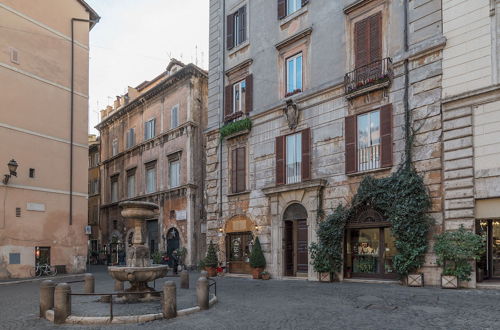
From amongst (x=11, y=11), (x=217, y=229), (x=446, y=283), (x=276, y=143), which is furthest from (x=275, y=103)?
(x=11, y=11)

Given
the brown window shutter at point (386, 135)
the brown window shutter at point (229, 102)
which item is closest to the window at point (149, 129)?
the brown window shutter at point (229, 102)

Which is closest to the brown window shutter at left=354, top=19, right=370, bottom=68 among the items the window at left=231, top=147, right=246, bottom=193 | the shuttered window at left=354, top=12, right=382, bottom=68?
the shuttered window at left=354, top=12, right=382, bottom=68

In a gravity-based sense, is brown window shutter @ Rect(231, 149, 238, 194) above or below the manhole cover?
above

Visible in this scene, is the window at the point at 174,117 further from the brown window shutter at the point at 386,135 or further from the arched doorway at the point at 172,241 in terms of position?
the brown window shutter at the point at 386,135

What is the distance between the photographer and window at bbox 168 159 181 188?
29.4 m

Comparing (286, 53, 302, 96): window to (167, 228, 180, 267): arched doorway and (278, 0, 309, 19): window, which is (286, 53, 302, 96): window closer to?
(278, 0, 309, 19): window

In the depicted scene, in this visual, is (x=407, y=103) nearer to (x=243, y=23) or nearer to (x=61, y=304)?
(x=243, y=23)

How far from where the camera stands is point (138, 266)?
491 inches

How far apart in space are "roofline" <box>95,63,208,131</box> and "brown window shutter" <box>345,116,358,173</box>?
13.8 meters

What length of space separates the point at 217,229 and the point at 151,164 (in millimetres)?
11125

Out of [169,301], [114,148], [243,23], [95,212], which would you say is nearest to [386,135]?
[169,301]

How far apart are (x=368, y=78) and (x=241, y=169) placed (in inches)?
299

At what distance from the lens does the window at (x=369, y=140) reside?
15.9 m

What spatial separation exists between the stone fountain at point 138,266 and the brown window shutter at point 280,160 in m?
7.52
